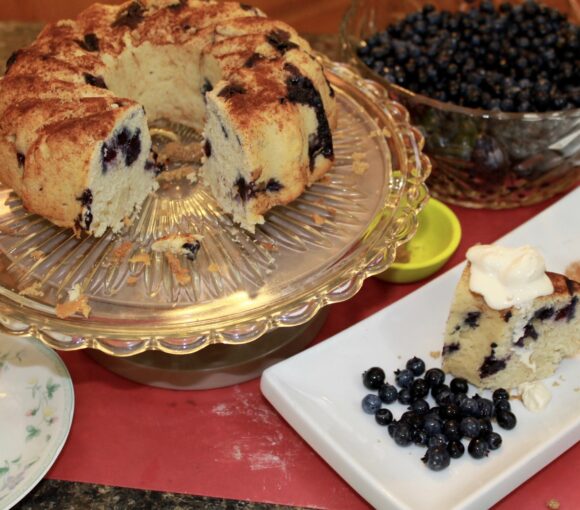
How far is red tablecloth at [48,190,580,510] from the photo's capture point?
158 centimetres

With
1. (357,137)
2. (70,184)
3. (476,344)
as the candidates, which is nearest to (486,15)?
(357,137)

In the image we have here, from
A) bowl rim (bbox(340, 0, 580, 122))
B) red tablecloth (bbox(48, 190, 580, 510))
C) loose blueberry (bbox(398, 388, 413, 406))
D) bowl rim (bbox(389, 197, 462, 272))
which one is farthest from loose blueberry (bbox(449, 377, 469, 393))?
bowl rim (bbox(340, 0, 580, 122))

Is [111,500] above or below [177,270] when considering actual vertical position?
below

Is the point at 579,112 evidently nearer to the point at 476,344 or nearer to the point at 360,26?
the point at 476,344

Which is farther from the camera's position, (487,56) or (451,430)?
(487,56)

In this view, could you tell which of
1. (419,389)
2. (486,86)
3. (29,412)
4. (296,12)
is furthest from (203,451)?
(296,12)

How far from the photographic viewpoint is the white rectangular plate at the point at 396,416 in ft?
4.82

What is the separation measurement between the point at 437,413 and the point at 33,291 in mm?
861

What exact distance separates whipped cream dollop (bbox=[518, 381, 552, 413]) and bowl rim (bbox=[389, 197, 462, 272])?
16.6 inches

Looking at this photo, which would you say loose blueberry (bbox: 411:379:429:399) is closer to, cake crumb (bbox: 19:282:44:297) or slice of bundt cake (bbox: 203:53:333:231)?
slice of bundt cake (bbox: 203:53:333:231)

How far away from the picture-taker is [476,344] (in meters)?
1.66

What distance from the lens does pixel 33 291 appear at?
5.06ft

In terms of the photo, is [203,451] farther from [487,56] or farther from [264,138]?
[487,56]

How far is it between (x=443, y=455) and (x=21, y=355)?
94 centimetres
